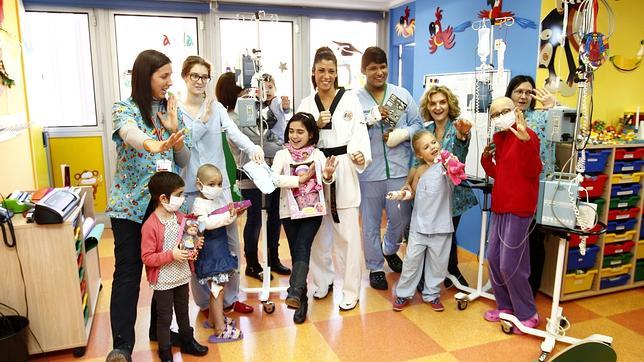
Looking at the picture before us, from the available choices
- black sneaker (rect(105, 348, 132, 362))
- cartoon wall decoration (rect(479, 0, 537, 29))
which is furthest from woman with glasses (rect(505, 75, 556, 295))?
black sneaker (rect(105, 348, 132, 362))

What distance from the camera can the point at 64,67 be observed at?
5.18 metres

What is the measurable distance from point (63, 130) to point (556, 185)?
187 inches

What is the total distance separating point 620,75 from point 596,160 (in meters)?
0.99

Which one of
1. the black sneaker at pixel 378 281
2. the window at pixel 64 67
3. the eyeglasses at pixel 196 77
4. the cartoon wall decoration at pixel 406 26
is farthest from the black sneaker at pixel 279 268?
the cartoon wall decoration at pixel 406 26

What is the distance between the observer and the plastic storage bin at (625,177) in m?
3.32

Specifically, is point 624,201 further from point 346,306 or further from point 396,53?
point 396,53

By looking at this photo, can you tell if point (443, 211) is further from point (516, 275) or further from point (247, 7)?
point (247, 7)

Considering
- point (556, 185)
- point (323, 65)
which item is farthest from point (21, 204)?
point (556, 185)

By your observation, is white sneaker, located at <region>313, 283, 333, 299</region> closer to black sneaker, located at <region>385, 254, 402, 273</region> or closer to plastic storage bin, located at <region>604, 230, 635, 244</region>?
black sneaker, located at <region>385, 254, 402, 273</region>

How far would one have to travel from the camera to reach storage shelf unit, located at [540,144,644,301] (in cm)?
327

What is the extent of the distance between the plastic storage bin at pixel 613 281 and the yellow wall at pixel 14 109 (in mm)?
4020

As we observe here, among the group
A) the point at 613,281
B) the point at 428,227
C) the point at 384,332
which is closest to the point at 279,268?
the point at 384,332

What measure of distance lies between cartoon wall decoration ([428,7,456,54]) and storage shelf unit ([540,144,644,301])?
1649mm

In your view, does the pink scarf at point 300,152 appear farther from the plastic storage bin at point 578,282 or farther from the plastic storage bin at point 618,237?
the plastic storage bin at point 618,237
